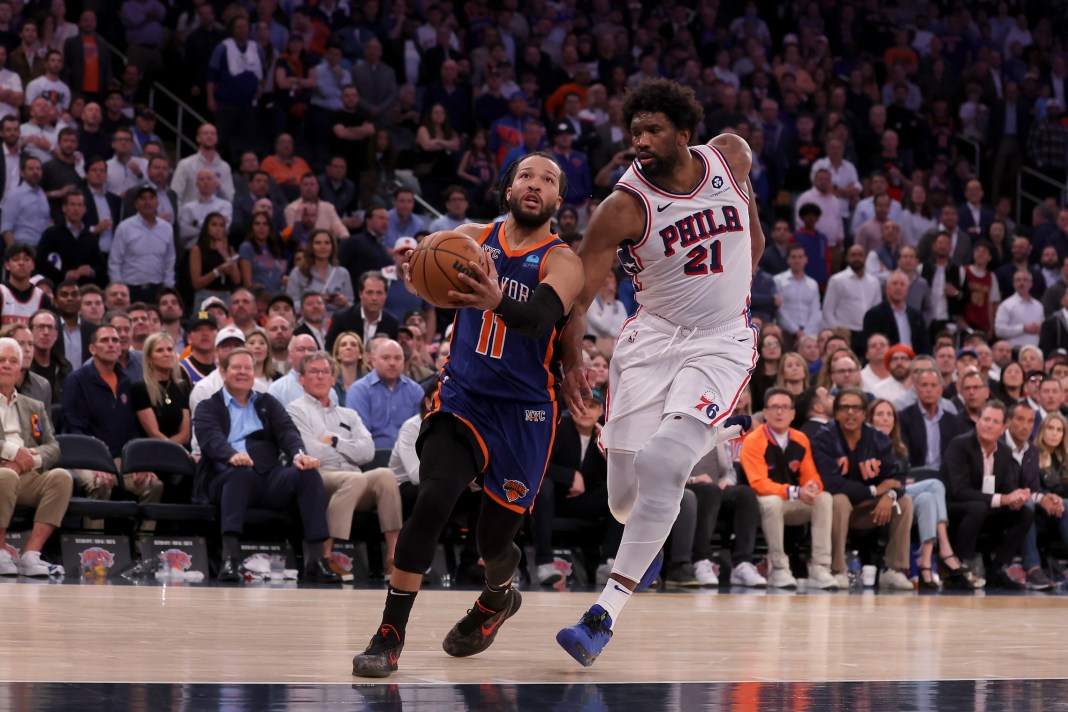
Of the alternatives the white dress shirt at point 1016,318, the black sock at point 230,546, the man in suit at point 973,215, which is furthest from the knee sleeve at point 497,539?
the man in suit at point 973,215

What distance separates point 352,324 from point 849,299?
19.6 ft

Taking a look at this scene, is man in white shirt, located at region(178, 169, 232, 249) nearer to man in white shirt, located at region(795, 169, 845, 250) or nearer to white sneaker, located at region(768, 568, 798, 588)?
white sneaker, located at region(768, 568, 798, 588)

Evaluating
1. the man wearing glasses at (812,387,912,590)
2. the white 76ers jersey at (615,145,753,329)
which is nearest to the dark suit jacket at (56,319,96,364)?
the man wearing glasses at (812,387,912,590)

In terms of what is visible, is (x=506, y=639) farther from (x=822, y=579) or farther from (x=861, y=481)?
(x=861, y=481)

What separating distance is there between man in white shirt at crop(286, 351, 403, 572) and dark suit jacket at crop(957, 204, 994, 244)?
34.0 feet

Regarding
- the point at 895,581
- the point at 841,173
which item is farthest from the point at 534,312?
the point at 841,173

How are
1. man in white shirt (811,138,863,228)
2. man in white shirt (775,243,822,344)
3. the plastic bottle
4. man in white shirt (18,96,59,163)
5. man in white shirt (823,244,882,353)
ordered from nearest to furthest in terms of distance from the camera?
1. the plastic bottle
2. man in white shirt (18,96,59,163)
3. man in white shirt (775,243,822,344)
4. man in white shirt (823,244,882,353)
5. man in white shirt (811,138,863,228)

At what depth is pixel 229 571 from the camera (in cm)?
1012

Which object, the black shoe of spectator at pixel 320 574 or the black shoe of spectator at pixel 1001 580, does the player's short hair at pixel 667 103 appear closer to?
the black shoe of spectator at pixel 320 574

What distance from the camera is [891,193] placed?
64.6 feet

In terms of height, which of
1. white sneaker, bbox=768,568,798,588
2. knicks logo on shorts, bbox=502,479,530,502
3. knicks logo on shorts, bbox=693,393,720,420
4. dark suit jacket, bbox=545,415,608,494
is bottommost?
white sneaker, bbox=768,568,798,588

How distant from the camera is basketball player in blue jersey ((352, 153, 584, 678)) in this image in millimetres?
5332

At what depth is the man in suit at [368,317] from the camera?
12852 millimetres

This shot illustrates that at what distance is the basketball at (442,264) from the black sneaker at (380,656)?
1.18m
